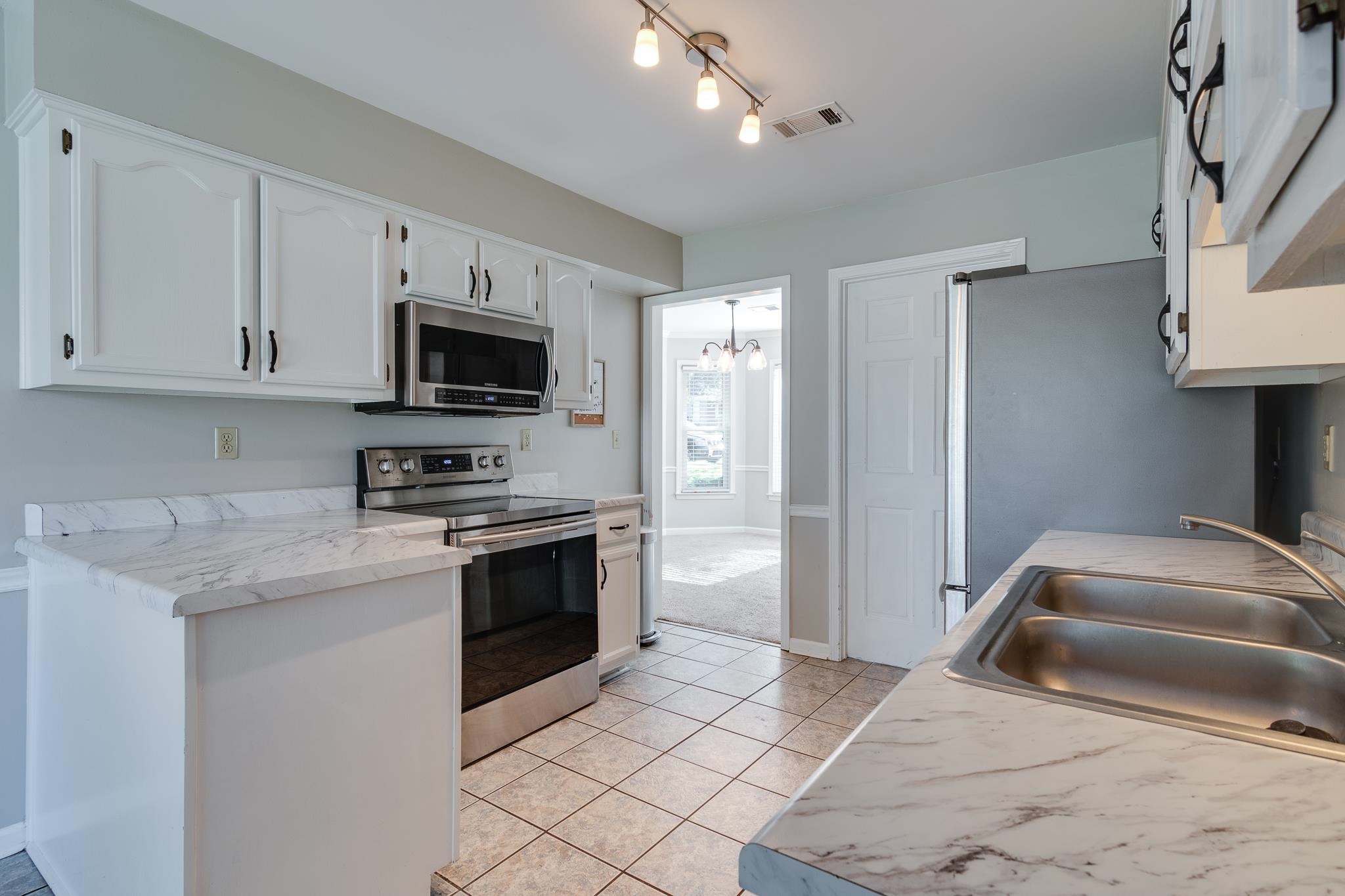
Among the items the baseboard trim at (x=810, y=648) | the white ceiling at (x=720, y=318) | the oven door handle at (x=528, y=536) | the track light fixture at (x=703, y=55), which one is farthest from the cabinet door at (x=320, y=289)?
the white ceiling at (x=720, y=318)

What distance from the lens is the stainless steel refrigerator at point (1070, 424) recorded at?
194 cm

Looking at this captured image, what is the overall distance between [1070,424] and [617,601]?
2134mm

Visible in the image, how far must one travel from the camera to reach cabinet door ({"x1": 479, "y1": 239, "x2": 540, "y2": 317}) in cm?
304

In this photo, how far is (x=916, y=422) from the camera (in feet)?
11.4

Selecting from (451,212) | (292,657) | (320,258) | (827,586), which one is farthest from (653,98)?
(827,586)

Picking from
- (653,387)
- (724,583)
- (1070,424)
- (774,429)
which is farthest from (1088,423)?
(774,429)

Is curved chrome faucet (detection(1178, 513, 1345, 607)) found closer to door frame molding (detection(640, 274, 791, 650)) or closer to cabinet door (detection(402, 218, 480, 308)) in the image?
cabinet door (detection(402, 218, 480, 308))

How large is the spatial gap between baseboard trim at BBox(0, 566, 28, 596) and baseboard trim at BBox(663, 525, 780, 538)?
648 cm

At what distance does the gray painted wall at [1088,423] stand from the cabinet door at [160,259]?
2385mm

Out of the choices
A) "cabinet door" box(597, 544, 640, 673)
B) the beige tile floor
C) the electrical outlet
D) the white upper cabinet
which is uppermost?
the white upper cabinet

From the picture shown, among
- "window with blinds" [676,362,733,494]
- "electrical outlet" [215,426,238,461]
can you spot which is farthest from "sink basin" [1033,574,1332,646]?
"window with blinds" [676,362,733,494]

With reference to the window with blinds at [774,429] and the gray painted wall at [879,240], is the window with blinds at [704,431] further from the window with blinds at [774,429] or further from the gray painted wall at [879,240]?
the gray painted wall at [879,240]

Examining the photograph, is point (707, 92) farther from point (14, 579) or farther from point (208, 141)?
point (14, 579)

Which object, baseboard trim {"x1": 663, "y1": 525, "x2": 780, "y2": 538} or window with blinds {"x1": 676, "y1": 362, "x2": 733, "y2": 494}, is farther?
window with blinds {"x1": 676, "y1": 362, "x2": 733, "y2": 494}
